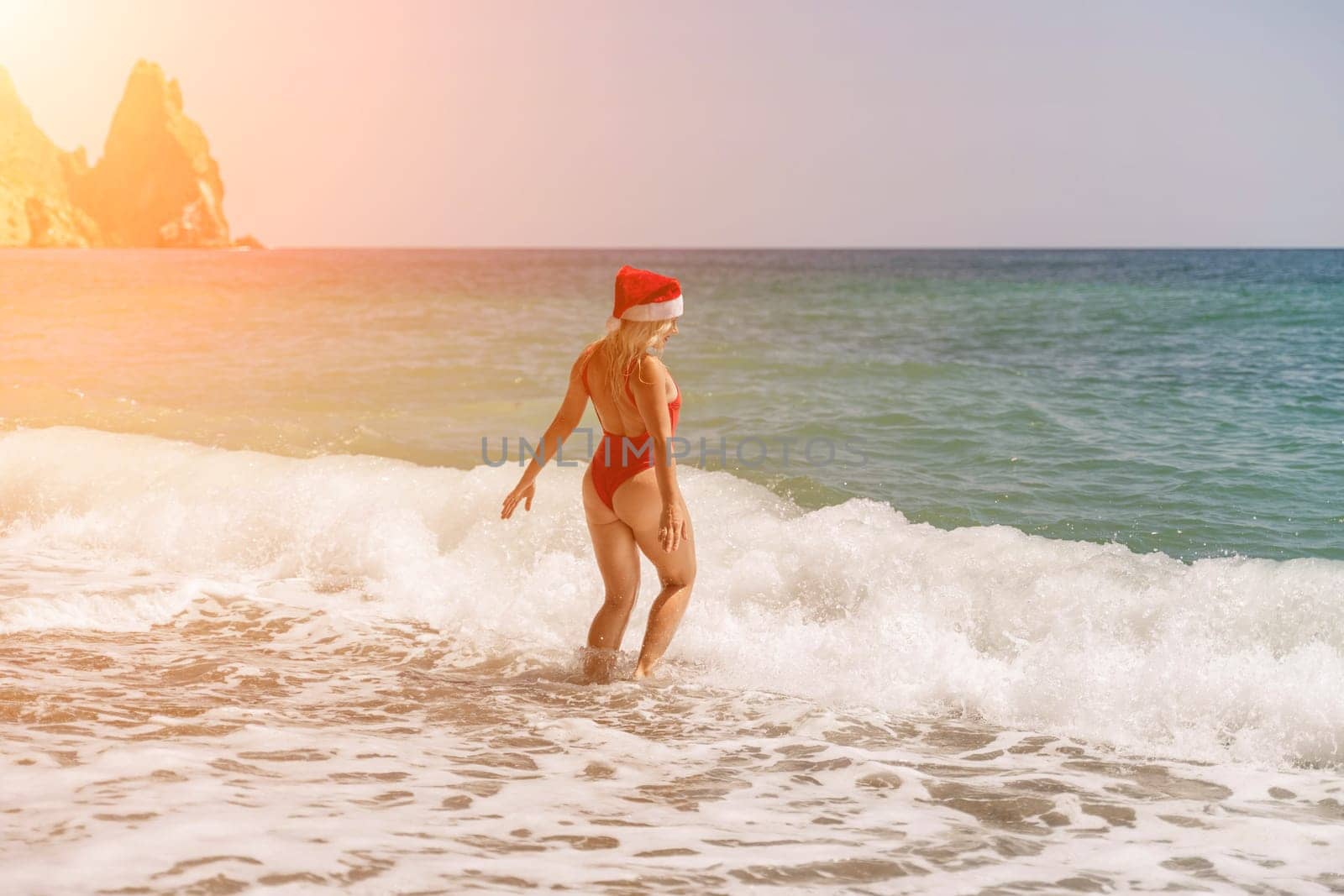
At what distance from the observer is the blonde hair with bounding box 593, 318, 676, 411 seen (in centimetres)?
513

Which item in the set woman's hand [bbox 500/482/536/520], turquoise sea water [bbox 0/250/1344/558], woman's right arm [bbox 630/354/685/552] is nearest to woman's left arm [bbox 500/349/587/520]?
woman's hand [bbox 500/482/536/520]

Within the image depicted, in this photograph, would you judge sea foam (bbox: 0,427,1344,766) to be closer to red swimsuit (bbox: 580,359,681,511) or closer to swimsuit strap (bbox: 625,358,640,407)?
red swimsuit (bbox: 580,359,681,511)

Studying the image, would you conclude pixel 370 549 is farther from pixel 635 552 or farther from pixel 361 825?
pixel 361 825

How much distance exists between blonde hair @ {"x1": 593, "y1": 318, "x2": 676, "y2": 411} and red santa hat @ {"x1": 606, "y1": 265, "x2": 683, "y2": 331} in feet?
0.10

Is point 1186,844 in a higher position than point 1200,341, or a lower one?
lower

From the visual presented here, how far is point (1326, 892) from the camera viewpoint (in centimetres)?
373

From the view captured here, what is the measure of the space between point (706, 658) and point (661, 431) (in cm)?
187

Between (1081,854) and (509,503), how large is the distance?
10.5ft

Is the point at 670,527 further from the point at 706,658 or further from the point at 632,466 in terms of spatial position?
the point at 706,658

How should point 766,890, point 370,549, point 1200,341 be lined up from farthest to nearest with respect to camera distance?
point 1200,341, point 370,549, point 766,890

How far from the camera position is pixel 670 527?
17.1 ft

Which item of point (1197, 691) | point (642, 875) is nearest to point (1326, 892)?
point (1197, 691)

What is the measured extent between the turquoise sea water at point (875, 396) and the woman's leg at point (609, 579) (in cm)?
436

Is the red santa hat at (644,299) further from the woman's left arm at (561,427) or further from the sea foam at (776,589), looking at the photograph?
the sea foam at (776,589)
